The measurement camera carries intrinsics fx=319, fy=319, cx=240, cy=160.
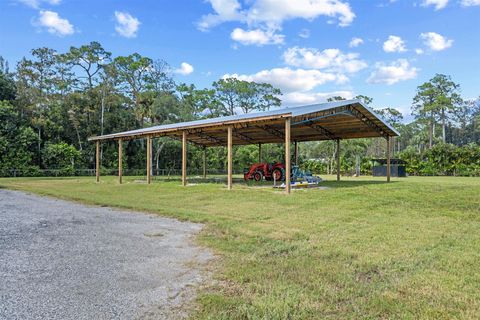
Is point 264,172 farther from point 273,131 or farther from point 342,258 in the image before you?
point 342,258

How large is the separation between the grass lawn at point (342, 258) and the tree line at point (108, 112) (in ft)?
67.1

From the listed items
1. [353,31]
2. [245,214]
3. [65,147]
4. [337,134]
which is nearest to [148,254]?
[245,214]

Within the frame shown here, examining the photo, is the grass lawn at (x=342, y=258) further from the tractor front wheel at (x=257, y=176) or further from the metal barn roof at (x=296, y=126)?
the tractor front wheel at (x=257, y=176)

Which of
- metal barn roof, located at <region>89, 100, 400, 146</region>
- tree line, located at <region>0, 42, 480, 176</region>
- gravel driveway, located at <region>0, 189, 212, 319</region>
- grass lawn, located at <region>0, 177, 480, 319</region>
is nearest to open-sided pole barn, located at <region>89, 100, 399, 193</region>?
metal barn roof, located at <region>89, 100, 400, 146</region>

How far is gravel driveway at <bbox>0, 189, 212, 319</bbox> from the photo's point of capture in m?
2.48

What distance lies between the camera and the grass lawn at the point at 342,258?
2.49 meters

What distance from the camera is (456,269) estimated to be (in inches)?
132

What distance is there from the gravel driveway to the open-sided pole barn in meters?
5.89

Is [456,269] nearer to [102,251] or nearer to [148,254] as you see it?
[148,254]

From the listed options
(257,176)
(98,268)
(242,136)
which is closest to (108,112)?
(242,136)

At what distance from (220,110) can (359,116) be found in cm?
2509

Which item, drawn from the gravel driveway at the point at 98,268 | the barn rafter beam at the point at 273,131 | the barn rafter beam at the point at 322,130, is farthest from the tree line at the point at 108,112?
the gravel driveway at the point at 98,268

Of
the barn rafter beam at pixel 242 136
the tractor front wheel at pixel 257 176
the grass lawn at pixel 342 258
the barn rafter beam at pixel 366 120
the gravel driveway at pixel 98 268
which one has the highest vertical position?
the barn rafter beam at pixel 366 120

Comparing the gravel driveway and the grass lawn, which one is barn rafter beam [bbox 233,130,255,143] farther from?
the gravel driveway
